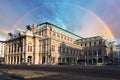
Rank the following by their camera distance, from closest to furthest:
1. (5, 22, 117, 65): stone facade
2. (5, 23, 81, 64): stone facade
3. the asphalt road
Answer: the asphalt road
(5, 23, 81, 64): stone facade
(5, 22, 117, 65): stone facade

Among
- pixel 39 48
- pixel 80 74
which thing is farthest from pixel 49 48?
pixel 80 74

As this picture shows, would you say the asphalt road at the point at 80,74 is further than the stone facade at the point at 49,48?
No

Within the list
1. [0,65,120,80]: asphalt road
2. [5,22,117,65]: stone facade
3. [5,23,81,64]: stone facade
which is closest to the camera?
[0,65,120,80]: asphalt road

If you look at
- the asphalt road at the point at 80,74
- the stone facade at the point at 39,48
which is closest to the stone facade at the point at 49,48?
the stone facade at the point at 39,48

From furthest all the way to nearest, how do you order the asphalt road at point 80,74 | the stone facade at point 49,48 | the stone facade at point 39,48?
the stone facade at point 49,48
the stone facade at point 39,48
the asphalt road at point 80,74

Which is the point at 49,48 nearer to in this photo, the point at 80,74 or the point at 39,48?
the point at 39,48

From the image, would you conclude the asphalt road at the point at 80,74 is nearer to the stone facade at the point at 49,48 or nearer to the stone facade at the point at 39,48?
the stone facade at the point at 49,48

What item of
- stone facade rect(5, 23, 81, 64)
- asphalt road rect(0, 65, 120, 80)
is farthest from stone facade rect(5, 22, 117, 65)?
asphalt road rect(0, 65, 120, 80)

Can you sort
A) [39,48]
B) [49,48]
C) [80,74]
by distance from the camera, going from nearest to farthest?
[80,74] → [49,48] → [39,48]

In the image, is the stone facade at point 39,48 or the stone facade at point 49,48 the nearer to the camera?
the stone facade at point 39,48

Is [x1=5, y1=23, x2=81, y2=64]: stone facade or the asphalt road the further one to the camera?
[x1=5, y1=23, x2=81, y2=64]: stone facade

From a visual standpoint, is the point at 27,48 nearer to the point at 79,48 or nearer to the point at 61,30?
the point at 61,30

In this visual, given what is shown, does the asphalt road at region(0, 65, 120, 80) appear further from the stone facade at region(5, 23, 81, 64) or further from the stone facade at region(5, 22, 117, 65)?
the stone facade at region(5, 23, 81, 64)

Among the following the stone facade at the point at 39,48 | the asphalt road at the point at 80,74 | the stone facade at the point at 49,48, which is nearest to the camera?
the asphalt road at the point at 80,74
